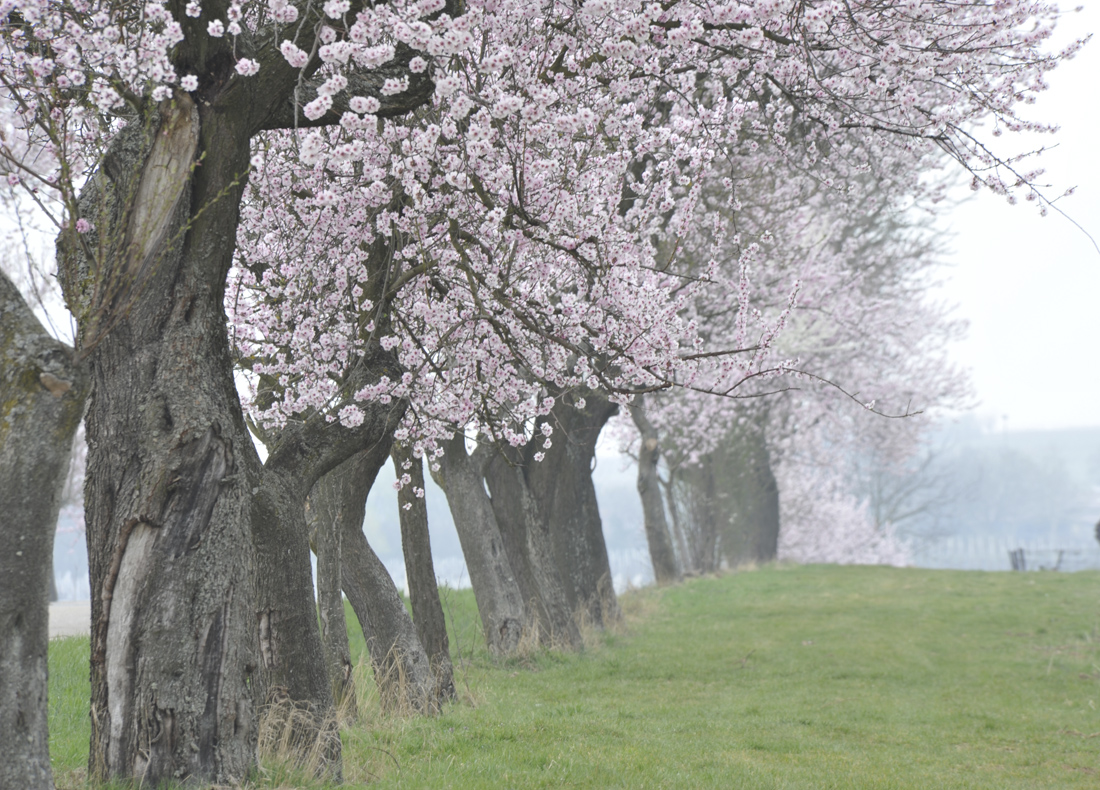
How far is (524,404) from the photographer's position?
32.7 feet

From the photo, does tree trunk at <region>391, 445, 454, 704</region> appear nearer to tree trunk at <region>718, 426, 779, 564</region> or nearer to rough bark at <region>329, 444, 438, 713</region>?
rough bark at <region>329, 444, 438, 713</region>

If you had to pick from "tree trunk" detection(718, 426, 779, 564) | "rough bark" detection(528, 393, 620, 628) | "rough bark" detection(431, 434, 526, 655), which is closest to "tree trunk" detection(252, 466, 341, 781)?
"rough bark" detection(431, 434, 526, 655)

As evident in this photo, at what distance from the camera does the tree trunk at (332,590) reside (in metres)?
9.52

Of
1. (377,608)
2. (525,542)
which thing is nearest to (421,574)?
(377,608)

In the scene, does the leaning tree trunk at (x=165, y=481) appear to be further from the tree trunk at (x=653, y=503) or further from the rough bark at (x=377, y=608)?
the tree trunk at (x=653, y=503)

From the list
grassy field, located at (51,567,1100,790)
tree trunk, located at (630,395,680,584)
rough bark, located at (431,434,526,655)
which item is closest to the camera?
grassy field, located at (51,567,1100,790)

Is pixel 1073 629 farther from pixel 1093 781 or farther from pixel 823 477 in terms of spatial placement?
pixel 823 477

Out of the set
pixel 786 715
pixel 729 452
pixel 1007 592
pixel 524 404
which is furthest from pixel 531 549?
pixel 729 452

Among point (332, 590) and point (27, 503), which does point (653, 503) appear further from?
point (27, 503)

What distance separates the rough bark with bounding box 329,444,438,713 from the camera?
1001cm

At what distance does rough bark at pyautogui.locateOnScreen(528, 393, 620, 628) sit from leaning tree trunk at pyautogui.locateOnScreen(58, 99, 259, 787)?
1100 centimetres

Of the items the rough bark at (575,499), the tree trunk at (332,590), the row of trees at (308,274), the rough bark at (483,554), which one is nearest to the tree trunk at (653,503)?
the rough bark at (575,499)

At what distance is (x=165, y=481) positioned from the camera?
224 inches

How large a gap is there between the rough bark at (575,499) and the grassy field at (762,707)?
3.83ft
